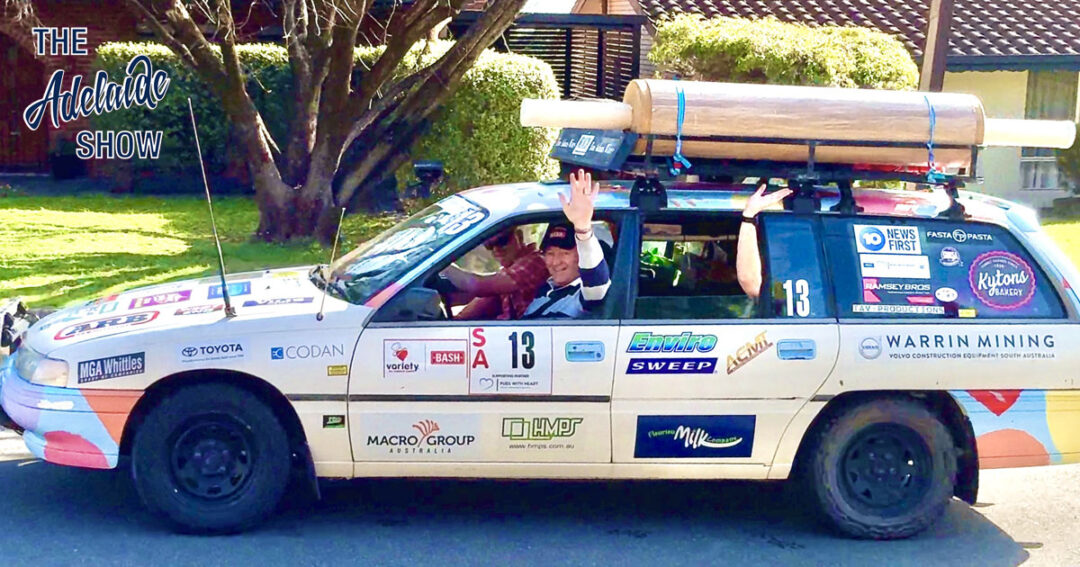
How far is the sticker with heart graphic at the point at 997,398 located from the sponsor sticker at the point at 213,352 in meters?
3.28

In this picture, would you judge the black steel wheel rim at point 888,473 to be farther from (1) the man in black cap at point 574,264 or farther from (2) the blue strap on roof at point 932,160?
(1) the man in black cap at point 574,264

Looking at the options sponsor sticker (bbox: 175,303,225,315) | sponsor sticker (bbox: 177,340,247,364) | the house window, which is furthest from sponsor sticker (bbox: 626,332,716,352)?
the house window

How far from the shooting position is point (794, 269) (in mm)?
5891

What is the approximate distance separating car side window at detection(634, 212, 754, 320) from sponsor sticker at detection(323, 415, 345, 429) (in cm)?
138

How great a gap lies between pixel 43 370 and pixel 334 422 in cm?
129

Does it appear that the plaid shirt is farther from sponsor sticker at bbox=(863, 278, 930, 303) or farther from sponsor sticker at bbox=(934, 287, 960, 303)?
sponsor sticker at bbox=(934, 287, 960, 303)

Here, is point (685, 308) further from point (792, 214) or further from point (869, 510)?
point (869, 510)

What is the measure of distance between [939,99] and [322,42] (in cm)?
836

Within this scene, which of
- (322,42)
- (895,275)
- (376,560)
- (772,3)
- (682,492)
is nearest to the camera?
(376,560)

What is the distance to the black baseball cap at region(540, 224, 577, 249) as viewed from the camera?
20.2 feet

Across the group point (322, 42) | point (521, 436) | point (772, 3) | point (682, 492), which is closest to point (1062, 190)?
point (772, 3)

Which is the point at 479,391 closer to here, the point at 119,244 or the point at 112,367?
the point at 112,367

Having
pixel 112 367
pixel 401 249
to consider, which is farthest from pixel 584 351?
pixel 112 367

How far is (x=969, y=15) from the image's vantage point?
63.4ft
